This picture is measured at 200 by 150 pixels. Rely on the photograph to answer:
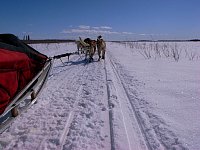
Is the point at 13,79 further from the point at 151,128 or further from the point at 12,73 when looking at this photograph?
the point at 151,128

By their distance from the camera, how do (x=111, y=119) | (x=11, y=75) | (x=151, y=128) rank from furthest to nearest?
1. (x=111, y=119)
2. (x=151, y=128)
3. (x=11, y=75)

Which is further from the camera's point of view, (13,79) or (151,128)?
(151,128)

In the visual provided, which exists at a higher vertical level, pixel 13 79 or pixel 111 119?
pixel 13 79

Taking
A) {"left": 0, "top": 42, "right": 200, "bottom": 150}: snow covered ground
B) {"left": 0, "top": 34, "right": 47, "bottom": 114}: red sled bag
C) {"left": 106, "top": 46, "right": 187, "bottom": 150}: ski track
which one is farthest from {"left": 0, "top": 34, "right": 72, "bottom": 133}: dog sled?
{"left": 106, "top": 46, "right": 187, "bottom": 150}: ski track

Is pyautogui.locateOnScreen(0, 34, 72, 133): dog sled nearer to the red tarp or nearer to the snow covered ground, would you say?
the red tarp

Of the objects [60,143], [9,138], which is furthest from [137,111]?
[9,138]

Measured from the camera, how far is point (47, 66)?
20.5 feet

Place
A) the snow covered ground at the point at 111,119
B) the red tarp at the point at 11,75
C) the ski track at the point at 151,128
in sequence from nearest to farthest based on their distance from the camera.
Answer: the red tarp at the point at 11,75 < the ski track at the point at 151,128 < the snow covered ground at the point at 111,119

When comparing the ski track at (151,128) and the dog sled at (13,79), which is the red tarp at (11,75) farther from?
the ski track at (151,128)

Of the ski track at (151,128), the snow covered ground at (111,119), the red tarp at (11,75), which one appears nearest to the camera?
the red tarp at (11,75)

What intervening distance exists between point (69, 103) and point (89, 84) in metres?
2.22

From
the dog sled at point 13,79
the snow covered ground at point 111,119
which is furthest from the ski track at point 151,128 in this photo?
the dog sled at point 13,79

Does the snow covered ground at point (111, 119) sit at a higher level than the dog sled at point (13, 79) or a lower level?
lower

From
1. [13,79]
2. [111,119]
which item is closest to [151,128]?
[111,119]
